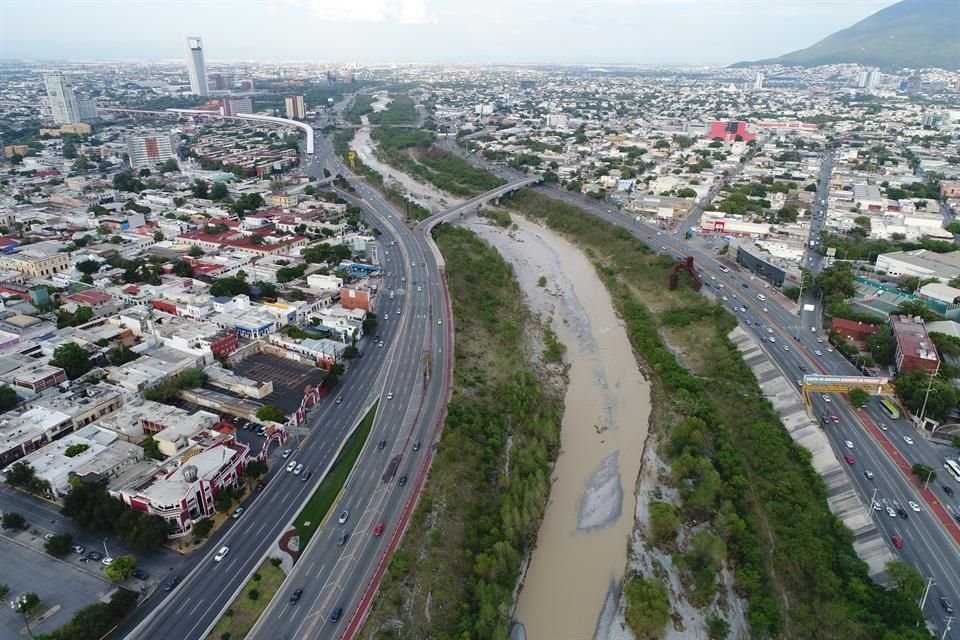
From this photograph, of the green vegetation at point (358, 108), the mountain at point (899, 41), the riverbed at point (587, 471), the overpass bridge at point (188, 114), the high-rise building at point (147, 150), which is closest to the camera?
the riverbed at point (587, 471)

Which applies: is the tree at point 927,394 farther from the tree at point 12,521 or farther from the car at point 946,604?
the tree at point 12,521

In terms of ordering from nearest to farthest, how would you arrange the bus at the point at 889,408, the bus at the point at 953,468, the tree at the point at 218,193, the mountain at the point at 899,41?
1. the bus at the point at 953,468
2. the bus at the point at 889,408
3. the tree at the point at 218,193
4. the mountain at the point at 899,41

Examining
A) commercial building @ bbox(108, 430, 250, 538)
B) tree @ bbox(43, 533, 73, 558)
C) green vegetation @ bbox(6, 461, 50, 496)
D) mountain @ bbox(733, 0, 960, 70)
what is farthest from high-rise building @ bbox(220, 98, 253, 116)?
mountain @ bbox(733, 0, 960, 70)

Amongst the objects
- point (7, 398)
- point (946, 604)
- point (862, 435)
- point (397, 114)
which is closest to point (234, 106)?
point (397, 114)

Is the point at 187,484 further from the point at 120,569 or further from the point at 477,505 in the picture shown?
the point at 477,505

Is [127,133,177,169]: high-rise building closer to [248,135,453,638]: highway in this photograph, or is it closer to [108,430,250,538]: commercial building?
[248,135,453,638]: highway

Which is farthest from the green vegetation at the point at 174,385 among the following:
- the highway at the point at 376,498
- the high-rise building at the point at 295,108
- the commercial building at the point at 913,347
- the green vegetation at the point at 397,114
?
the high-rise building at the point at 295,108

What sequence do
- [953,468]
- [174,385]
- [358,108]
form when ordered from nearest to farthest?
[953,468] → [174,385] → [358,108]
